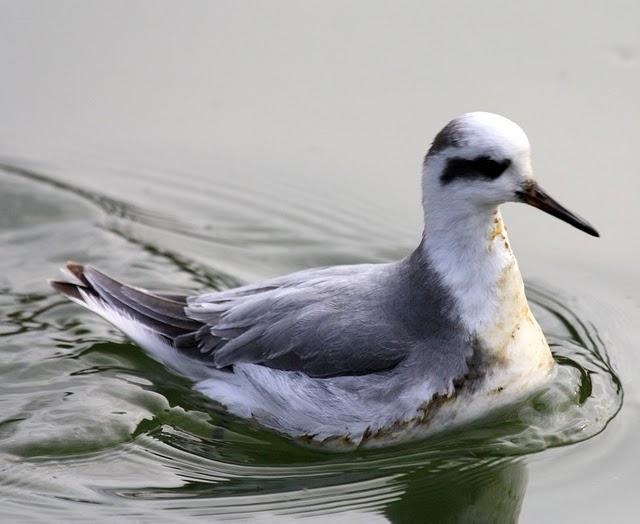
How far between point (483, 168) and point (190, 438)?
2.38 m

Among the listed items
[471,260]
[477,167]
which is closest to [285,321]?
[471,260]

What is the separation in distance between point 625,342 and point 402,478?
82.0 inches

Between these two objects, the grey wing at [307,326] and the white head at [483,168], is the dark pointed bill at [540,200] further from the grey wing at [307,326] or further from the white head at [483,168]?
the grey wing at [307,326]

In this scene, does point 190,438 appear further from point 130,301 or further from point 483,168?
point 483,168

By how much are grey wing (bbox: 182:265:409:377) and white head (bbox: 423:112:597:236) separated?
768 mm

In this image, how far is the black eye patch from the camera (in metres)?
6.72

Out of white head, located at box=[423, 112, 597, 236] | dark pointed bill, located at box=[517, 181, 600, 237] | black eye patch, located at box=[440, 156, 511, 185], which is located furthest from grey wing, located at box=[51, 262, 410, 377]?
dark pointed bill, located at box=[517, 181, 600, 237]

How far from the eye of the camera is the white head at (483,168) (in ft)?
22.0

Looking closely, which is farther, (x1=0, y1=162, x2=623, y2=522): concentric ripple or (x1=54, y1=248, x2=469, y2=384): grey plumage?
(x1=54, y1=248, x2=469, y2=384): grey plumage

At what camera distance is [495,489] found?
23.0ft

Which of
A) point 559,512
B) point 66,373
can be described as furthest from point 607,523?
point 66,373

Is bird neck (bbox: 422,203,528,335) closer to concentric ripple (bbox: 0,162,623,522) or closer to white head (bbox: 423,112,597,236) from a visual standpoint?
white head (bbox: 423,112,597,236)

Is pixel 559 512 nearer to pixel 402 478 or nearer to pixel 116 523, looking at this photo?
pixel 402 478

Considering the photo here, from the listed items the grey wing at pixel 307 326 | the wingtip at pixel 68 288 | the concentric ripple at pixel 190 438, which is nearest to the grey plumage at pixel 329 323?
the grey wing at pixel 307 326
